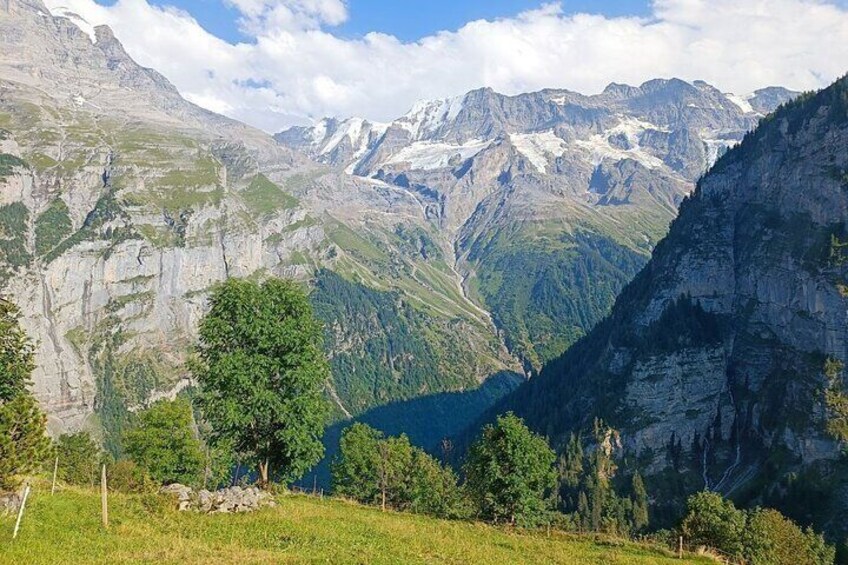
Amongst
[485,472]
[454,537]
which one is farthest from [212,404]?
[485,472]

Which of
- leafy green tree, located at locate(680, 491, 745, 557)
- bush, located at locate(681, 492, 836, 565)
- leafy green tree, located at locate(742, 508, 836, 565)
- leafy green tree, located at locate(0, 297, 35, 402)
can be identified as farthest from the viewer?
leafy green tree, located at locate(742, 508, 836, 565)

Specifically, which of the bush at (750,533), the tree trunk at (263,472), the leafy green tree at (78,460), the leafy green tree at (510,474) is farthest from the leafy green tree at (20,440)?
the leafy green tree at (78,460)

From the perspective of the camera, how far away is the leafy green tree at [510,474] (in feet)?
255

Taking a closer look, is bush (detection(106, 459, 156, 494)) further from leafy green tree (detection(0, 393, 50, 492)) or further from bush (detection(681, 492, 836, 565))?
bush (detection(681, 492, 836, 565))

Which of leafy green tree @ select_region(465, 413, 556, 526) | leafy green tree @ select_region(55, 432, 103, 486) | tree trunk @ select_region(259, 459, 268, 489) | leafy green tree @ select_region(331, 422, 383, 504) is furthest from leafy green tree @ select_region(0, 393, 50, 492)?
leafy green tree @ select_region(331, 422, 383, 504)

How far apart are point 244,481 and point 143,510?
59.9 ft

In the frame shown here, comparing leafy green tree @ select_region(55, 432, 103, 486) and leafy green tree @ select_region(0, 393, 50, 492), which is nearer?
leafy green tree @ select_region(0, 393, 50, 492)

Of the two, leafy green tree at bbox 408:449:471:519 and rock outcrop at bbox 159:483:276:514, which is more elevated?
rock outcrop at bbox 159:483:276:514

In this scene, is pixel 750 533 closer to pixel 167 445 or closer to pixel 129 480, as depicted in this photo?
pixel 167 445

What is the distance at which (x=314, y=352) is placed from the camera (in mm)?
50781

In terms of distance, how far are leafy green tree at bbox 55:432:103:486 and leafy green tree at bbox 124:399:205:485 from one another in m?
13.2

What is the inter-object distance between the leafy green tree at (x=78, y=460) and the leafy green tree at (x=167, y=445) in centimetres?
1322

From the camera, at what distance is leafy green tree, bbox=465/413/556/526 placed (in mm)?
77812

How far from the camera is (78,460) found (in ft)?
A: 416
